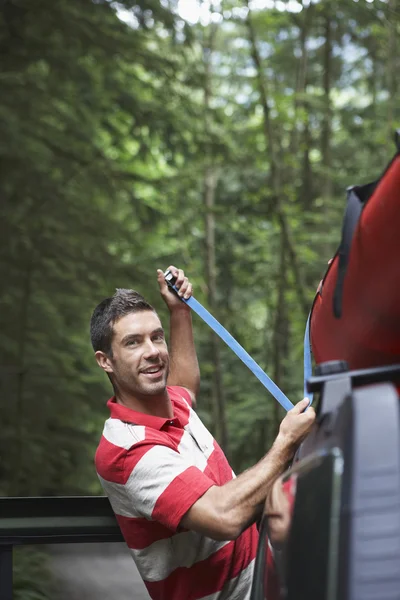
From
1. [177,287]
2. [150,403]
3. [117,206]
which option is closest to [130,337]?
[150,403]

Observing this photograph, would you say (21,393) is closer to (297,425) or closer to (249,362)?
(249,362)

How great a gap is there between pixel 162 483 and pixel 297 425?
38 cm

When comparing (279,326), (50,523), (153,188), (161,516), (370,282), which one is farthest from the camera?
(279,326)

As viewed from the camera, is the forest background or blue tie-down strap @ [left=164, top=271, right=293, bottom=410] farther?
the forest background

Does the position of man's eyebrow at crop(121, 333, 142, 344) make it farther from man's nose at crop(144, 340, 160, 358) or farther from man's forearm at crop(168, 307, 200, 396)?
man's forearm at crop(168, 307, 200, 396)

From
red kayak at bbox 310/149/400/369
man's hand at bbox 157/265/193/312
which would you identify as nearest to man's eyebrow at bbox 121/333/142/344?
man's hand at bbox 157/265/193/312

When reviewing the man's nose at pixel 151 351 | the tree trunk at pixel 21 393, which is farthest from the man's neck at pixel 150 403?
the tree trunk at pixel 21 393

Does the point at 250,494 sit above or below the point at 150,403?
below

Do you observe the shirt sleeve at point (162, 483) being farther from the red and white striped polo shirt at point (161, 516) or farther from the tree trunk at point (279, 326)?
the tree trunk at point (279, 326)

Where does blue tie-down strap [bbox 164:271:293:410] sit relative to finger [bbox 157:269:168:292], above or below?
below

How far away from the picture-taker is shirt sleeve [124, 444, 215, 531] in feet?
5.59

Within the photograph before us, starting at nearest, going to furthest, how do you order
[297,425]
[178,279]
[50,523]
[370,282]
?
[370,282]
[297,425]
[50,523]
[178,279]

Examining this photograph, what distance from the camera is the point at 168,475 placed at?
1.74m

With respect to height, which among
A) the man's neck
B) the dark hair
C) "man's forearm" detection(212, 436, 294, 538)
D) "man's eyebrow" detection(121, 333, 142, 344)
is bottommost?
"man's forearm" detection(212, 436, 294, 538)
